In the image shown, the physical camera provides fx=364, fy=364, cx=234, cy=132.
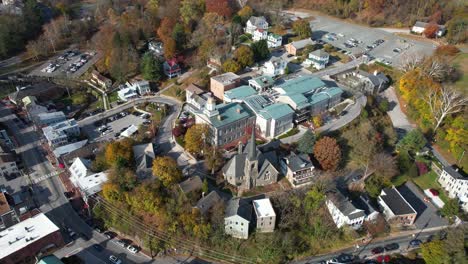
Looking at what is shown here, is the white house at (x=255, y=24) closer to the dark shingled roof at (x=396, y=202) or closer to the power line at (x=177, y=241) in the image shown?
the dark shingled roof at (x=396, y=202)

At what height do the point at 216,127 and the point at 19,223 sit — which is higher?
the point at 216,127

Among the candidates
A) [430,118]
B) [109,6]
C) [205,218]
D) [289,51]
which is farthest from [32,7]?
[430,118]

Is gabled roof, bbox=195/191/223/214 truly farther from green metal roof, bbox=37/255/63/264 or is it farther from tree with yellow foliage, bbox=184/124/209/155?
green metal roof, bbox=37/255/63/264

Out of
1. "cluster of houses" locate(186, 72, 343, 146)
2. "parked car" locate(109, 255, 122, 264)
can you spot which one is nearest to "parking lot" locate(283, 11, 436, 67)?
"cluster of houses" locate(186, 72, 343, 146)

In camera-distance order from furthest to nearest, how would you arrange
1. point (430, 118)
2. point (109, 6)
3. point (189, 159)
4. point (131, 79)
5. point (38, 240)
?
1. point (109, 6)
2. point (131, 79)
3. point (430, 118)
4. point (189, 159)
5. point (38, 240)

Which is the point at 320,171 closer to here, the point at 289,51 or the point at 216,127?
the point at 216,127

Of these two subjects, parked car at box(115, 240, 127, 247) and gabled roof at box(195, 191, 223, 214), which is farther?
parked car at box(115, 240, 127, 247)
